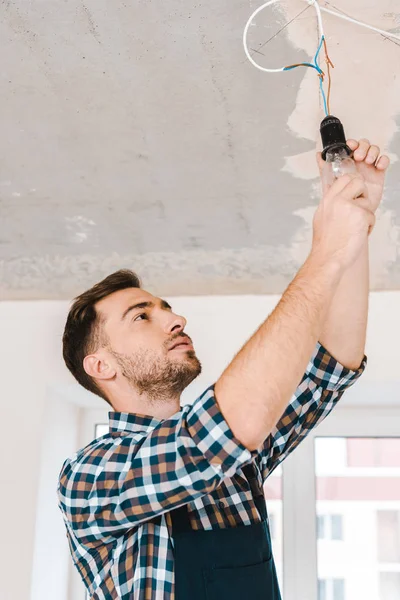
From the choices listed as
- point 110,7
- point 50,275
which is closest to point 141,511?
point 110,7

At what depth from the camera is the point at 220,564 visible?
1.12m

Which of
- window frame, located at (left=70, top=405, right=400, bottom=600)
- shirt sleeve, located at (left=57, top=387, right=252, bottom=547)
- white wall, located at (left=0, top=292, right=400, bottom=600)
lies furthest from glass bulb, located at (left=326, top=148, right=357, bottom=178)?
window frame, located at (left=70, top=405, right=400, bottom=600)

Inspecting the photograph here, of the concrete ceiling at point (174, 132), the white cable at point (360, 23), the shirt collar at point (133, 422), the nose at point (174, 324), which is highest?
the concrete ceiling at point (174, 132)

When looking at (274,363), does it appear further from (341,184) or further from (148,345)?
(148,345)

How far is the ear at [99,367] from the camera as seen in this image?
4.75ft

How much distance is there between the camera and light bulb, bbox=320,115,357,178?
0.97m

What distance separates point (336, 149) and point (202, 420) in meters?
0.43

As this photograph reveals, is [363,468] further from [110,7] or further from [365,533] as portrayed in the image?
[110,7]

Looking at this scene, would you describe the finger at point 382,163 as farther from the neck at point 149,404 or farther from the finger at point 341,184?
the neck at point 149,404

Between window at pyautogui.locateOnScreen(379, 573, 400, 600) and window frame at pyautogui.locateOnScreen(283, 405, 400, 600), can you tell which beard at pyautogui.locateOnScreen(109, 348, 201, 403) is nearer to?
window frame at pyautogui.locateOnScreen(283, 405, 400, 600)

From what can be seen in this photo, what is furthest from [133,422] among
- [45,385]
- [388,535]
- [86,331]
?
[388,535]

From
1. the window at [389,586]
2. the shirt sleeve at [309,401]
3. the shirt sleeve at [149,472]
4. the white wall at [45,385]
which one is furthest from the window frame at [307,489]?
the shirt sleeve at [149,472]

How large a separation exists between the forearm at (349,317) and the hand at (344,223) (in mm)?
245

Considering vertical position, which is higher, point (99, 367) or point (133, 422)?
point (99, 367)
